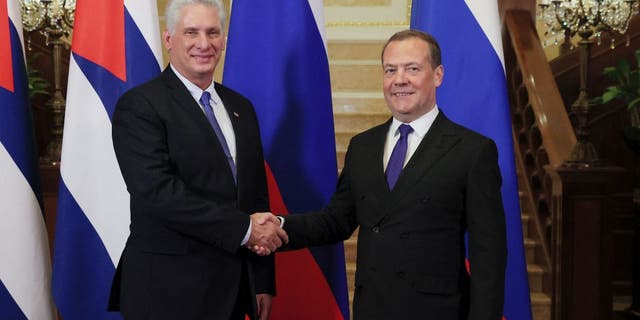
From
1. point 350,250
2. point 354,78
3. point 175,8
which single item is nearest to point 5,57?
point 175,8

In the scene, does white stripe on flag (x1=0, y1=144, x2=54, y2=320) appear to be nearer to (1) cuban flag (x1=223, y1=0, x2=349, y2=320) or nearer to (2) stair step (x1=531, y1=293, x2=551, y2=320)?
(1) cuban flag (x1=223, y1=0, x2=349, y2=320)

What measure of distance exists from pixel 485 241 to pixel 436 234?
13 cm

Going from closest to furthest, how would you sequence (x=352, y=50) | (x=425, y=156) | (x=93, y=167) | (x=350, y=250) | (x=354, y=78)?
1. (x=425, y=156)
2. (x=93, y=167)
3. (x=350, y=250)
4. (x=354, y=78)
5. (x=352, y=50)

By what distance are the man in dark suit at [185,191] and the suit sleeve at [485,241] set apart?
1.93 ft

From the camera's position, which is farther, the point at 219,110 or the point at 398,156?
the point at 219,110

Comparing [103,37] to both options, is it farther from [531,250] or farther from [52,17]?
[531,250]

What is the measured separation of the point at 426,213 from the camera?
→ 6.89ft

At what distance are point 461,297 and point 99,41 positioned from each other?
1.46 meters

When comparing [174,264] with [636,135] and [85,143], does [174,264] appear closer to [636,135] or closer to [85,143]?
[85,143]

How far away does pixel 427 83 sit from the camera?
214 cm

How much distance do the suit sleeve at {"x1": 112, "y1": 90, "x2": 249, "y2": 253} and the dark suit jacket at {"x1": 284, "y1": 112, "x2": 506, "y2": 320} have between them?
37cm

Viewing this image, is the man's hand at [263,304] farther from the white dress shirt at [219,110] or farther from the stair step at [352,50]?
the stair step at [352,50]

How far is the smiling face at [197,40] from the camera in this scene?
88.9 inches

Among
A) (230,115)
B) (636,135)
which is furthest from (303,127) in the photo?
(636,135)
